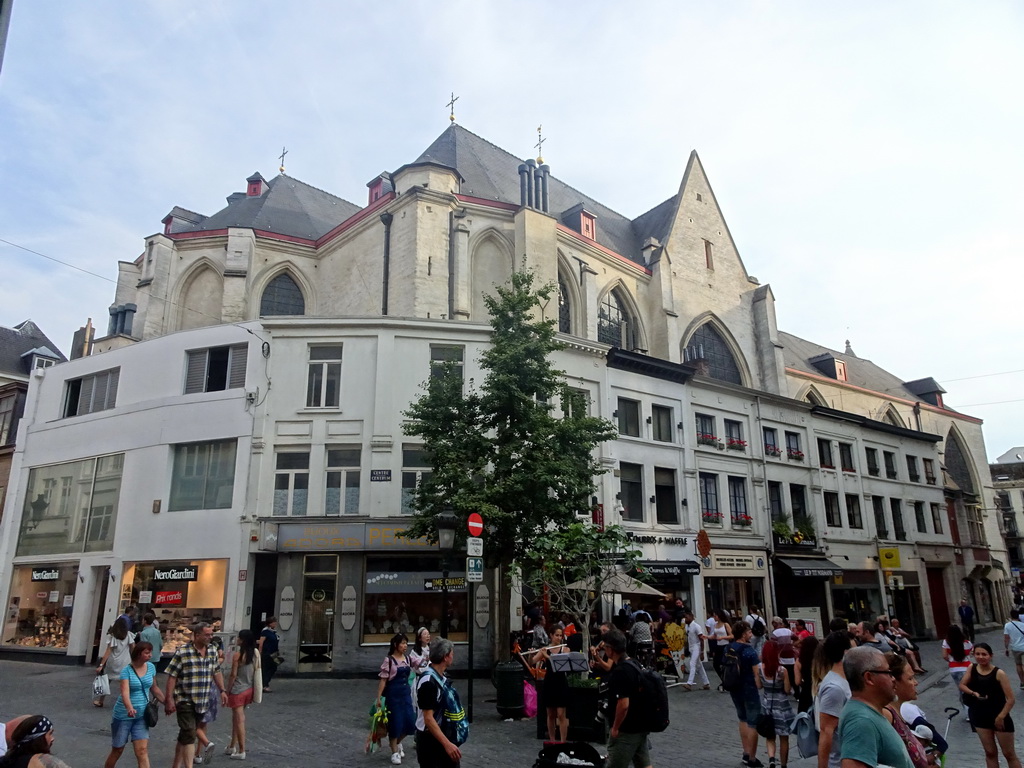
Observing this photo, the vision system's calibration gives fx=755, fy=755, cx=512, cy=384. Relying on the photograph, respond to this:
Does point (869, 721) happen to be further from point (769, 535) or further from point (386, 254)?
point (386, 254)

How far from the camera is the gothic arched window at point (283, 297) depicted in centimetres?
3253

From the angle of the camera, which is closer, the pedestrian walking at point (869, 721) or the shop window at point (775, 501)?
the pedestrian walking at point (869, 721)

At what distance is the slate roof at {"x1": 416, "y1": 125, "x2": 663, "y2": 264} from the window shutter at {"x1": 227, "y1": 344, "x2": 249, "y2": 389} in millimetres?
11319

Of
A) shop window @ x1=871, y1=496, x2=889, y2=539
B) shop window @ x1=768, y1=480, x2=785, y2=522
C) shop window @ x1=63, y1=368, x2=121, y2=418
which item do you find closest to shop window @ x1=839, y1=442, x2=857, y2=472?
shop window @ x1=871, y1=496, x2=889, y2=539

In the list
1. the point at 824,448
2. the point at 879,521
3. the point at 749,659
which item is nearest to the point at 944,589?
the point at 879,521

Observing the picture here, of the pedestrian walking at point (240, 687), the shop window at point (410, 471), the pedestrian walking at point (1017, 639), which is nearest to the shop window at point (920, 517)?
the pedestrian walking at point (1017, 639)

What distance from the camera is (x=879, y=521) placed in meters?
33.0

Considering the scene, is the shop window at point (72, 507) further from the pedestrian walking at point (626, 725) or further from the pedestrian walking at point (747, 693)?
the pedestrian walking at point (626, 725)

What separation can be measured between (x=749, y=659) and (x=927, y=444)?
34191mm

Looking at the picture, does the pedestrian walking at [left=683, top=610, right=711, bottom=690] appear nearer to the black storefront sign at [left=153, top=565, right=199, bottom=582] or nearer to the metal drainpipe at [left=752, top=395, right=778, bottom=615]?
the metal drainpipe at [left=752, top=395, right=778, bottom=615]

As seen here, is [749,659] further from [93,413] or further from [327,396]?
[93,413]

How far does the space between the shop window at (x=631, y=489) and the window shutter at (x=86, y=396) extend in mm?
16387

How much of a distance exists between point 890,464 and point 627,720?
110 ft

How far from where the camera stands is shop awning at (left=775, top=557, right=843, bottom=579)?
27.3m
